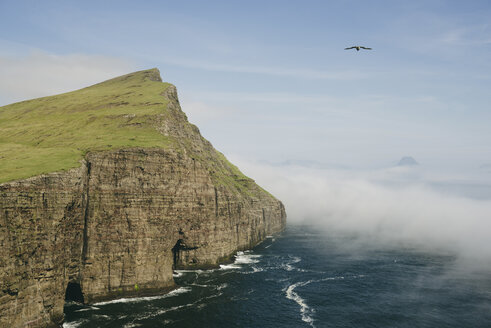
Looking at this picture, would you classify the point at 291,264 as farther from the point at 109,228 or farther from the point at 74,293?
the point at 74,293

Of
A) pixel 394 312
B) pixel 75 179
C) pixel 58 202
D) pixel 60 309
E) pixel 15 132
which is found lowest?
pixel 394 312

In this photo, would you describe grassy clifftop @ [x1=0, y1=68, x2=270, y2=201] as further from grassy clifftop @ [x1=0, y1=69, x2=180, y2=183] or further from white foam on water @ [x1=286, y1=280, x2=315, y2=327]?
white foam on water @ [x1=286, y1=280, x2=315, y2=327]

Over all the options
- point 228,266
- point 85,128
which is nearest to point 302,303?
point 228,266

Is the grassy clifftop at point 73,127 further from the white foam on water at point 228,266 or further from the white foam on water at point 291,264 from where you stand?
the white foam on water at point 291,264

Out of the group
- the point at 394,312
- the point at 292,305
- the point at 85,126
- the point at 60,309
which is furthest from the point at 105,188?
the point at 394,312

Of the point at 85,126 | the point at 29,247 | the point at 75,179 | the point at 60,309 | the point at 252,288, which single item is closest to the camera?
the point at 29,247

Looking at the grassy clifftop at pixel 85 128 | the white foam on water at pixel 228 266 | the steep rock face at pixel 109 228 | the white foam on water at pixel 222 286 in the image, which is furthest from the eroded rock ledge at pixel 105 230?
the white foam on water at pixel 222 286

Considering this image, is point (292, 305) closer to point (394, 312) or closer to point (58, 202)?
point (394, 312)
